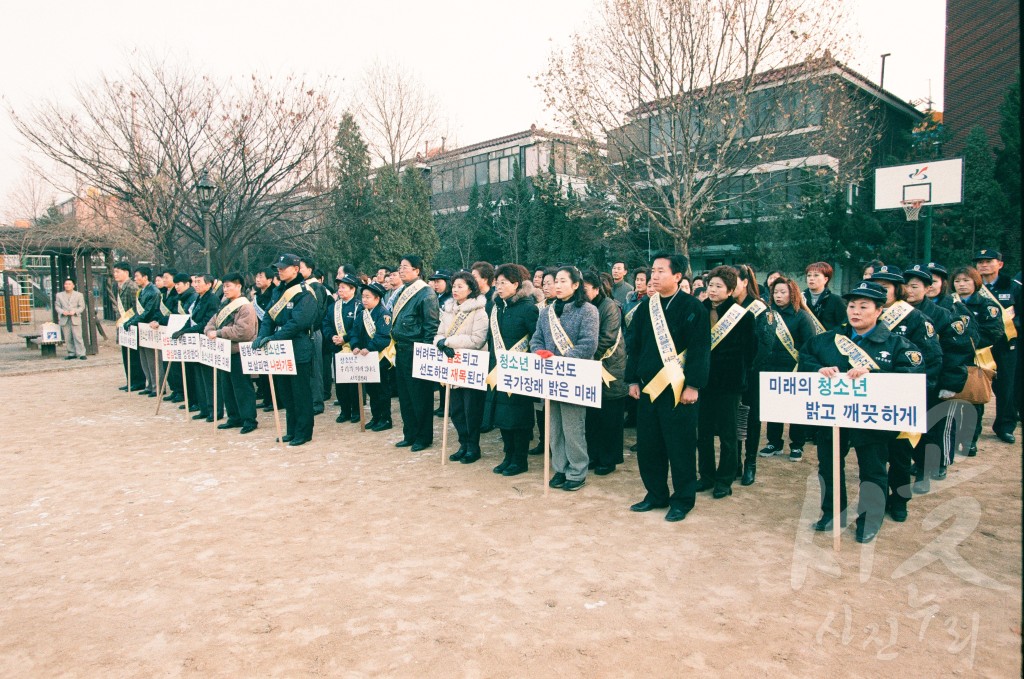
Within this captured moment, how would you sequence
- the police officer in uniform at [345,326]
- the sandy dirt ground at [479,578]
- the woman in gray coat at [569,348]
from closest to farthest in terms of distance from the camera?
the sandy dirt ground at [479,578] < the woman in gray coat at [569,348] < the police officer in uniform at [345,326]

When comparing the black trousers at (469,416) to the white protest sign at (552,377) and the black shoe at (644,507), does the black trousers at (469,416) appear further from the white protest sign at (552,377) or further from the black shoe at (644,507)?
the black shoe at (644,507)

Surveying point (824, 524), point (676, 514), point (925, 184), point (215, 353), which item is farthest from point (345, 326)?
point (925, 184)

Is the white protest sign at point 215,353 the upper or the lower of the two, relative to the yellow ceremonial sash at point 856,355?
lower

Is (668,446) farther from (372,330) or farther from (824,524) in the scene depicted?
(372,330)

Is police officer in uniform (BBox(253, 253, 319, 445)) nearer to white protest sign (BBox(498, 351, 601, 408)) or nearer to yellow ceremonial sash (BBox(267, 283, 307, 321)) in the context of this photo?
yellow ceremonial sash (BBox(267, 283, 307, 321))

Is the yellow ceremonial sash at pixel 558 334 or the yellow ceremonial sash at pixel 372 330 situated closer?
the yellow ceremonial sash at pixel 558 334

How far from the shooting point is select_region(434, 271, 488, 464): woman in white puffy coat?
22.3ft

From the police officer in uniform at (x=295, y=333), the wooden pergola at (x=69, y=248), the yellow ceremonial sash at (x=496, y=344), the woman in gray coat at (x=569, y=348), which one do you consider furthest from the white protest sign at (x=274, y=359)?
the wooden pergola at (x=69, y=248)

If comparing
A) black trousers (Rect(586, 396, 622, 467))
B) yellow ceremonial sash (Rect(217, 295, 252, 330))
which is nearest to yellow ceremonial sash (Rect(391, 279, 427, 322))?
yellow ceremonial sash (Rect(217, 295, 252, 330))

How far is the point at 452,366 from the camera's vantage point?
6.74 metres

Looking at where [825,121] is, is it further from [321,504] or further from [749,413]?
[321,504]

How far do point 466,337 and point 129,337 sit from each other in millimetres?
7822

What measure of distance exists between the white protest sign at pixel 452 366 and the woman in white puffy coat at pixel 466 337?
12 cm

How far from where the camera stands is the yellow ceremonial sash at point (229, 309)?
27.3ft
